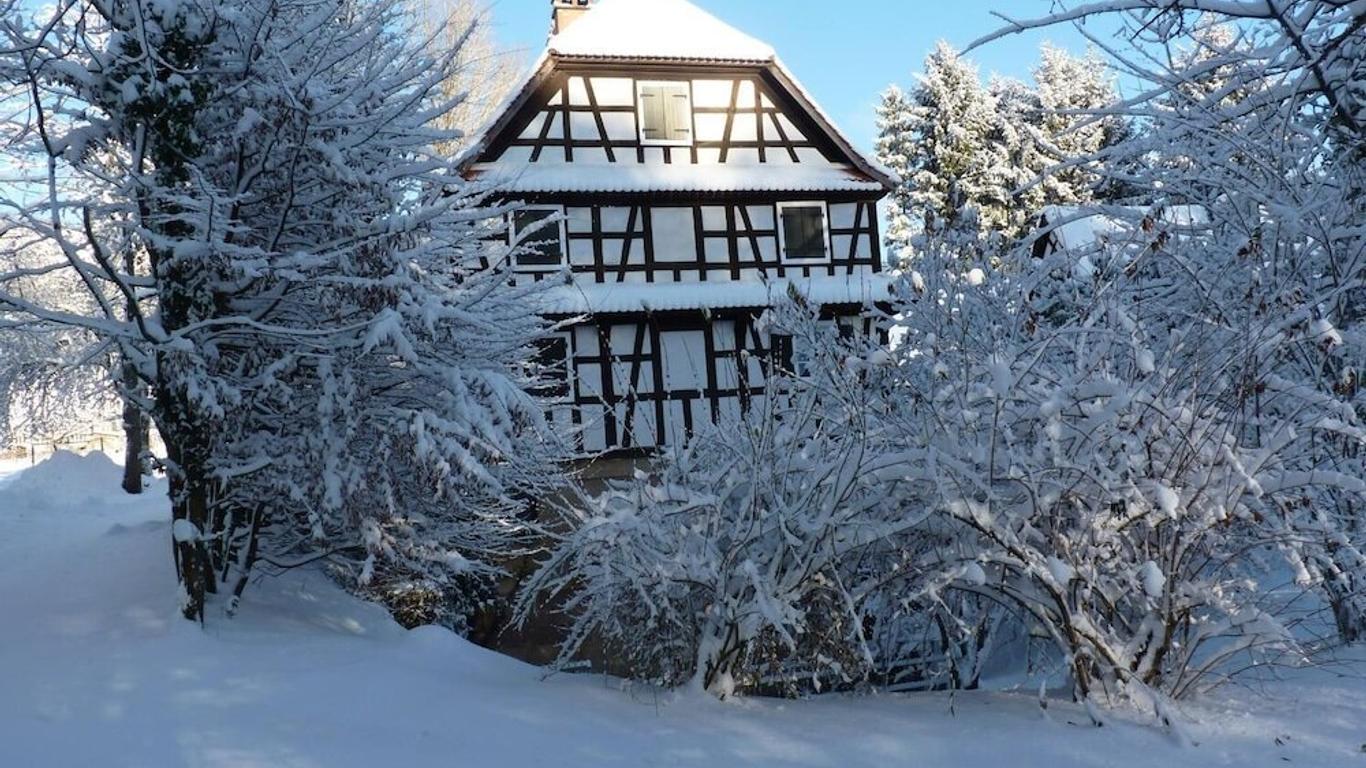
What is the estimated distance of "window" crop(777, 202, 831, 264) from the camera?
706 inches

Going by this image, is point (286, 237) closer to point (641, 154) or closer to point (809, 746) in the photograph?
point (809, 746)

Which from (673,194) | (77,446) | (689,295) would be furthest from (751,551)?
(77,446)

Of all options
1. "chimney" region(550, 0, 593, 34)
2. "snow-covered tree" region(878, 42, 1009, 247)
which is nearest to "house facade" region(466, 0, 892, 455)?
"chimney" region(550, 0, 593, 34)

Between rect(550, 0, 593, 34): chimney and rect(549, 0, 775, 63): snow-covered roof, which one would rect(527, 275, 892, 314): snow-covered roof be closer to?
rect(549, 0, 775, 63): snow-covered roof

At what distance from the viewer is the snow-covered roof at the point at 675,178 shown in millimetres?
16328

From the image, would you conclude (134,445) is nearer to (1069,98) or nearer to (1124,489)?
(1124,489)

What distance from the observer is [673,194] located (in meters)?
17.0

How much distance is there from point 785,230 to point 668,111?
2.89 m

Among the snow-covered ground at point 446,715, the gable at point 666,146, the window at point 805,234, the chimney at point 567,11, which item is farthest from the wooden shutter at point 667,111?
the snow-covered ground at point 446,715

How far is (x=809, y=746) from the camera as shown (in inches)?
187

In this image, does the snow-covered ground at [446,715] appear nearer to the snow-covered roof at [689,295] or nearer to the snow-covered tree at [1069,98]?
the snow-covered roof at [689,295]

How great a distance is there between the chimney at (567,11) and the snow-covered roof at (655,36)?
5.34 ft

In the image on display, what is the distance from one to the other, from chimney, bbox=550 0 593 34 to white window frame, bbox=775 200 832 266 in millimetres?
5891

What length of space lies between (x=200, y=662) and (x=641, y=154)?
42.9 ft
